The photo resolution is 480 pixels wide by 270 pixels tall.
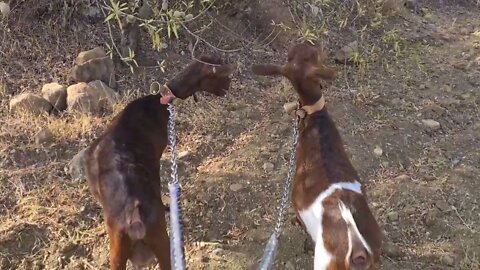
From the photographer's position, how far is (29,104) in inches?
197

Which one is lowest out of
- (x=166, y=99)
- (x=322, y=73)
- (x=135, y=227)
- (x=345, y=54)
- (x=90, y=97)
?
(x=345, y=54)

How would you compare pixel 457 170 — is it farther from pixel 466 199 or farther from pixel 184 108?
pixel 184 108

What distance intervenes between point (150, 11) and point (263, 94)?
1.14 meters

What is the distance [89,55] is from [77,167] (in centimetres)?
118

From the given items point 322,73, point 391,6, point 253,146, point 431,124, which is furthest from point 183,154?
point 391,6

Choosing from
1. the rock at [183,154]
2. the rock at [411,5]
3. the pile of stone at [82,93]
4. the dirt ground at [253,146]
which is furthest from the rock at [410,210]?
the rock at [411,5]

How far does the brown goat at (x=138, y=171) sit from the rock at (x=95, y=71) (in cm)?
110

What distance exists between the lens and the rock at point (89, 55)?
17.4ft

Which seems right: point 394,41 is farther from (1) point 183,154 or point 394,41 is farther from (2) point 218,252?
(2) point 218,252

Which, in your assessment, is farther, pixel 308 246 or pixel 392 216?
pixel 392 216

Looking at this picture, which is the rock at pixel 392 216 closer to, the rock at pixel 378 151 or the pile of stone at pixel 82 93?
the rock at pixel 378 151

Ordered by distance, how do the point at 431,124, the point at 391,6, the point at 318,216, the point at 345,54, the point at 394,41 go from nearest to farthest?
the point at 318,216 < the point at 431,124 < the point at 345,54 < the point at 394,41 < the point at 391,6

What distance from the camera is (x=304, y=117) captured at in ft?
13.3

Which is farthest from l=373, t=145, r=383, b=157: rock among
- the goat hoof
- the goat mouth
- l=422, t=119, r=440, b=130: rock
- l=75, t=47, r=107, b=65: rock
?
l=75, t=47, r=107, b=65: rock
